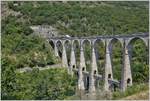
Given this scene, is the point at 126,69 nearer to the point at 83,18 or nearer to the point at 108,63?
the point at 108,63

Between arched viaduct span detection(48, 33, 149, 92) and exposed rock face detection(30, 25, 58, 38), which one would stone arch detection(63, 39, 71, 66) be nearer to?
arched viaduct span detection(48, 33, 149, 92)

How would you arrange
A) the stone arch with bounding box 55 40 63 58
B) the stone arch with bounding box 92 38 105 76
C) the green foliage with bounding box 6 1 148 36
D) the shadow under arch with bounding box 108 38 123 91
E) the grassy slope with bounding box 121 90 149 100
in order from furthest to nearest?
the green foliage with bounding box 6 1 148 36, the stone arch with bounding box 55 40 63 58, the stone arch with bounding box 92 38 105 76, the shadow under arch with bounding box 108 38 123 91, the grassy slope with bounding box 121 90 149 100

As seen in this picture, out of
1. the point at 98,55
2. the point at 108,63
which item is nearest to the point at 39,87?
the point at 108,63

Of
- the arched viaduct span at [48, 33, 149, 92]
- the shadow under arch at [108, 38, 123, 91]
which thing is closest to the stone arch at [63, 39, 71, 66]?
the arched viaduct span at [48, 33, 149, 92]

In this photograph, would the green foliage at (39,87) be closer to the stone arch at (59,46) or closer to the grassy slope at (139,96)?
the stone arch at (59,46)

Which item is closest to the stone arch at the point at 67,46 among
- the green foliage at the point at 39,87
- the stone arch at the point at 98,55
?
the green foliage at the point at 39,87

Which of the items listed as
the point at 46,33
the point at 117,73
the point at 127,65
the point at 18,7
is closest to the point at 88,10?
the point at 18,7

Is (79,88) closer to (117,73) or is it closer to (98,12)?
(117,73)

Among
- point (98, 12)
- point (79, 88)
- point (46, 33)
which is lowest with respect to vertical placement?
point (79, 88)
